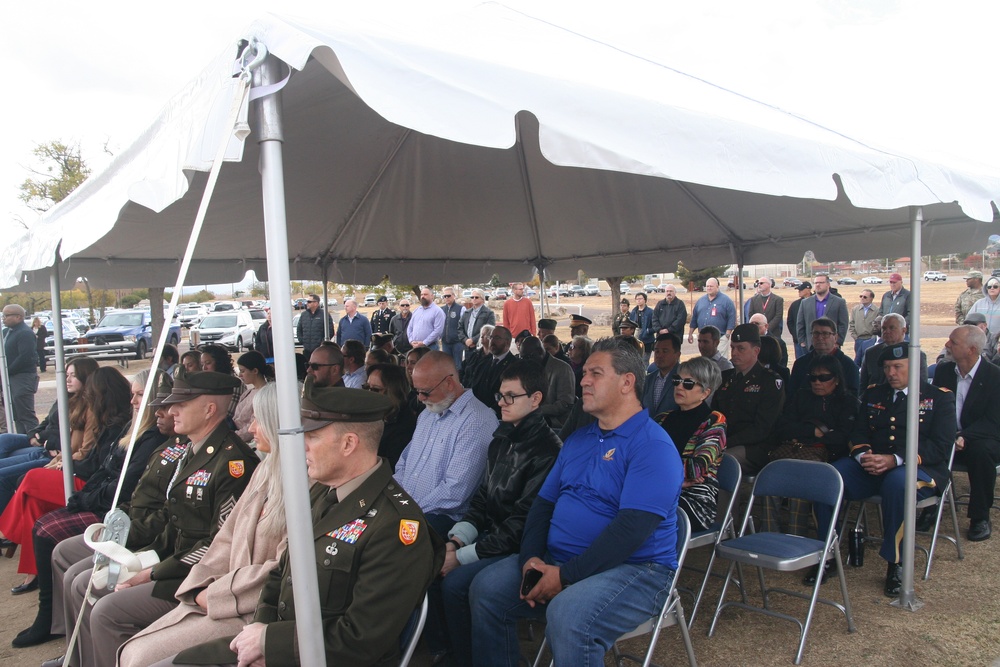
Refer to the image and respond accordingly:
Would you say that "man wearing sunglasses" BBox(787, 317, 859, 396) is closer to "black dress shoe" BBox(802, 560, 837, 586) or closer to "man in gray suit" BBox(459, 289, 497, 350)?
"black dress shoe" BBox(802, 560, 837, 586)

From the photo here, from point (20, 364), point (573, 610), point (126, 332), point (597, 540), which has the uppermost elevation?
point (20, 364)

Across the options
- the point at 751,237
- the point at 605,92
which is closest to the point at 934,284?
the point at 751,237

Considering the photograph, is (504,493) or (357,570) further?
(504,493)

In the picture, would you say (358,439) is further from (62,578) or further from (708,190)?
(708,190)

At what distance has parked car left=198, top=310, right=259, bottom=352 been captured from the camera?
78.0ft

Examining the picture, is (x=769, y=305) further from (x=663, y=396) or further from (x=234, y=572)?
(x=234, y=572)

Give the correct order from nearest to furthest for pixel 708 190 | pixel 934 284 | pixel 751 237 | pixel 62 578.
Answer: pixel 62 578
pixel 708 190
pixel 751 237
pixel 934 284

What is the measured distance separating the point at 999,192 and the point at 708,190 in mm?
2420

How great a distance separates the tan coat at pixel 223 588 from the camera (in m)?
2.29

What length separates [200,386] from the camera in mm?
3051

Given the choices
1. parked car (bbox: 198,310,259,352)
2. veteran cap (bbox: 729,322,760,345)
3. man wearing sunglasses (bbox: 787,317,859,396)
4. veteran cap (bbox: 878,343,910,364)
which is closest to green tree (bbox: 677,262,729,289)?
man wearing sunglasses (bbox: 787,317,859,396)

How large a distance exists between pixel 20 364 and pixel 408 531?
28.9 ft

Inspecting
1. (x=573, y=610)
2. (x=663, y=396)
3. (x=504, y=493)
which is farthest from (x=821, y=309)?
(x=573, y=610)

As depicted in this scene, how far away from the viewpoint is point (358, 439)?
2.26 metres
